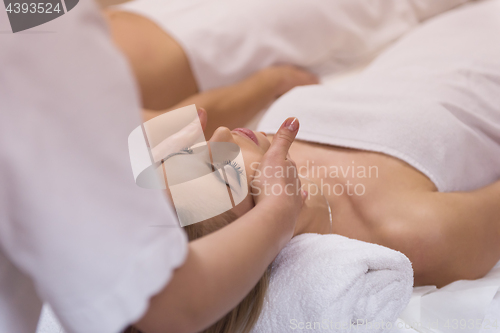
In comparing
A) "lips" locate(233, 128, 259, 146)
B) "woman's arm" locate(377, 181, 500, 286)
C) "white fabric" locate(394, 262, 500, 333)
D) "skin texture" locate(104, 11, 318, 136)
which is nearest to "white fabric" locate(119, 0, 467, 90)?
"skin texture" locate(104, 11, 318, 136)

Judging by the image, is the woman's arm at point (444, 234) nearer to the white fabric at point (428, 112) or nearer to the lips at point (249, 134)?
the white fabric at point (428, 112)

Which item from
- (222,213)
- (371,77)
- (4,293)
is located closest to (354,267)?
(222,213)

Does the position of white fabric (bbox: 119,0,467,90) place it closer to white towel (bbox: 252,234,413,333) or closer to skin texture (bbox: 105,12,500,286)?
skin texture (bbox: 105,12,500,286)

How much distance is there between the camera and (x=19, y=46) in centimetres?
27

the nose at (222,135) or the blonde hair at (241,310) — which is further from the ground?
the nose at (222,135)

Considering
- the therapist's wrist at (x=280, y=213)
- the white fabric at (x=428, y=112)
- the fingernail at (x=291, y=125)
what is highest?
the fingernail at (x=291, y=125)

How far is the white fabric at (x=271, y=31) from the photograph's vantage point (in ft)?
3.34

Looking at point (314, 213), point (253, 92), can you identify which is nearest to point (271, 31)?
point (253, 92)

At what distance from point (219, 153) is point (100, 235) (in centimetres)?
23

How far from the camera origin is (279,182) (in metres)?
0.46

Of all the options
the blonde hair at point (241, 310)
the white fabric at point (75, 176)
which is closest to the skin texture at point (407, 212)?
the blonde hair at point (241, 310)

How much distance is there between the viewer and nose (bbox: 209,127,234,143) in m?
0.50

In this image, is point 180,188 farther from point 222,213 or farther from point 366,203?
point 366,203

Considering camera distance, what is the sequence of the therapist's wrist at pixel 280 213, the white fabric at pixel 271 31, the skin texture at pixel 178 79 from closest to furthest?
the therapist's wrist at pixel 280 213
the skin texture at pixel 178 79
the white fabric at pixel 271 31
